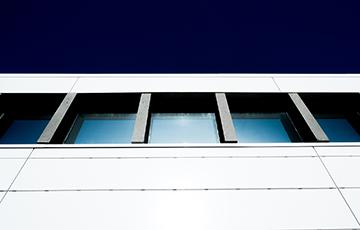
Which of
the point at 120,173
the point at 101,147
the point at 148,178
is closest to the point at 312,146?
the point at 148,178

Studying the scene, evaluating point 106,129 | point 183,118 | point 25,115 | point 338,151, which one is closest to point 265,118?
point 338,151

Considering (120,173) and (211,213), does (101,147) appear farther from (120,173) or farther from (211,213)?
(211,213)

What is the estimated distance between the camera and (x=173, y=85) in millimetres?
7172

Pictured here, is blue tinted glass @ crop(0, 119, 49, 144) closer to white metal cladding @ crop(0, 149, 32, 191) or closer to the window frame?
white metal cladding @ crop(0, 149, 32, 191)

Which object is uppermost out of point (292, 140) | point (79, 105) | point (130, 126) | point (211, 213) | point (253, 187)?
point (79, 105)

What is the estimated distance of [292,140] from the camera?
5.95 m

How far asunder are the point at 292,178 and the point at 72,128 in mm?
4557

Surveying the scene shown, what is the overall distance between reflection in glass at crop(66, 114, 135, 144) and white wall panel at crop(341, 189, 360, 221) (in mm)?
3920

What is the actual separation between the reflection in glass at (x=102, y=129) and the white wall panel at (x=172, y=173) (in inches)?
33.7

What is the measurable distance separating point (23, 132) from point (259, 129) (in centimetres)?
504

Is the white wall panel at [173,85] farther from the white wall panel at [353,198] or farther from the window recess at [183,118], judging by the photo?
the white wall panel at [353,198]

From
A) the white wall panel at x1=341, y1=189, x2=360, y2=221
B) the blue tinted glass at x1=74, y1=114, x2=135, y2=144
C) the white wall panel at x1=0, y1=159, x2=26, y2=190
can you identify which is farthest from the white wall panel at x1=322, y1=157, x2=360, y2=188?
the white wall panel at x1=0, y1=159, x2=26, y2=190

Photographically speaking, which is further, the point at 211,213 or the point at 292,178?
the point at 292,178

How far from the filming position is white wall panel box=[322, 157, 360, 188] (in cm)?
468
